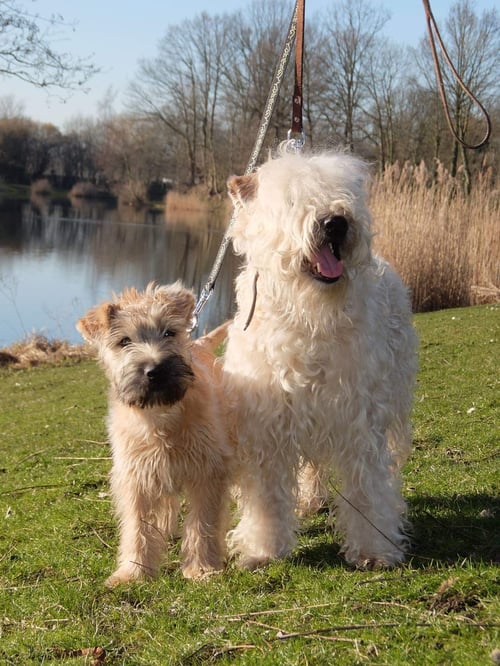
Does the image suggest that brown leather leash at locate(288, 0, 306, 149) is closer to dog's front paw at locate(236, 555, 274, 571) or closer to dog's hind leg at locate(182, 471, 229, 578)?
dog's hind leg at locate(182, 471, 229, 578)

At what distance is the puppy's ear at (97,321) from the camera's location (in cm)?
470

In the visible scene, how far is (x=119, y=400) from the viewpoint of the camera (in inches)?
181

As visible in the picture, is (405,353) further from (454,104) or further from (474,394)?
(454,104)

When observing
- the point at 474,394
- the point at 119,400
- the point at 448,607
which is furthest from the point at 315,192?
the point at 474,394

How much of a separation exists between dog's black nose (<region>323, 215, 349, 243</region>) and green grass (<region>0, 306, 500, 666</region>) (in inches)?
72.0

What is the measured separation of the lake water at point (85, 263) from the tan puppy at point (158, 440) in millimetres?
7185

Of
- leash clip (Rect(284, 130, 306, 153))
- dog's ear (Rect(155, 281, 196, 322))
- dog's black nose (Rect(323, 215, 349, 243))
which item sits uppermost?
leash clip (Rect(284, 130, 306, 153))

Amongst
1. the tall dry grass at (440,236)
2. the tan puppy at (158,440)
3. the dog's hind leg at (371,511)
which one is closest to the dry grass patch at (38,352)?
the tall dry grass at (440,236)

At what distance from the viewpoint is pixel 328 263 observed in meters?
3.89

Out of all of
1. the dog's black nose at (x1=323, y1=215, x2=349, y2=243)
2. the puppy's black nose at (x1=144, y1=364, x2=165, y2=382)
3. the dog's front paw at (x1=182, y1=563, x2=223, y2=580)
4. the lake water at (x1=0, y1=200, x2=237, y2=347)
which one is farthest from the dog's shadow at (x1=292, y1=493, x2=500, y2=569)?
the lake water at (x1=0, y1=200, x2=237, y2=347)

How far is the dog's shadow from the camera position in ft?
13.8

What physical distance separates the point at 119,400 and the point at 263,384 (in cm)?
95

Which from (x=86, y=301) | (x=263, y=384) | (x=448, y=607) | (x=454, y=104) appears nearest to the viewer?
(x=448, y=607)

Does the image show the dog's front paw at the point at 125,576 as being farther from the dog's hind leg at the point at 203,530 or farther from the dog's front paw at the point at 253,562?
the dog's front paw at the point at 253,562
